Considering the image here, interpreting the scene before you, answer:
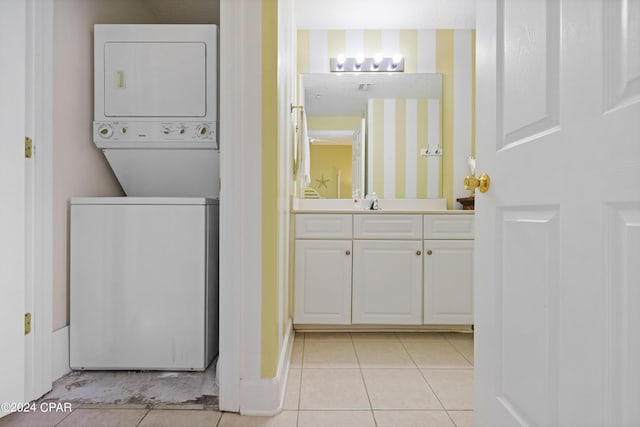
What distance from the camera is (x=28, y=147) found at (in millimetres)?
1476

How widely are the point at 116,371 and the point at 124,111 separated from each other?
1348 mm

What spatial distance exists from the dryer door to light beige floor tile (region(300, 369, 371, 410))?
1.49 metres

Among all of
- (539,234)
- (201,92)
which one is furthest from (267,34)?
(539,234)

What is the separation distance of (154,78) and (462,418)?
2.17 m

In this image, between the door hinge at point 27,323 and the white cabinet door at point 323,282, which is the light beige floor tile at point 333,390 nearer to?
the white cabinet door at point 323,282

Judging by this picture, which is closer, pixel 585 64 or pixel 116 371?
pixel 585 64

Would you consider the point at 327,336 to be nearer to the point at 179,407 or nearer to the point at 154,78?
the point at 179,407

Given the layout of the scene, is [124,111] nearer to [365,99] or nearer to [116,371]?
[116,371]

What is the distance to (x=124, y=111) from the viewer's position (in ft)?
6.42

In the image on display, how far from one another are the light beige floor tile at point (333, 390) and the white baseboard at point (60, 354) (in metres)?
1.14

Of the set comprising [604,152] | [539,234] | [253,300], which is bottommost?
[253,300]

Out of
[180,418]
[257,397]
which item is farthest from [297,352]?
[180,418]

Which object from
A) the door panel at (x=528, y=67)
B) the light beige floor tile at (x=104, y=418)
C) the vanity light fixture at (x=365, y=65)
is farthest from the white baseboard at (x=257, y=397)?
the vanity light fixture at (x=365, y=65)

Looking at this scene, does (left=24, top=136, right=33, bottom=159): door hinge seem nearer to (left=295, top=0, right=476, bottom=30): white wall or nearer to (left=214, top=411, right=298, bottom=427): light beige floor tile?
(left=214, top=411, right=298, bottom=427): light beige floor tile
